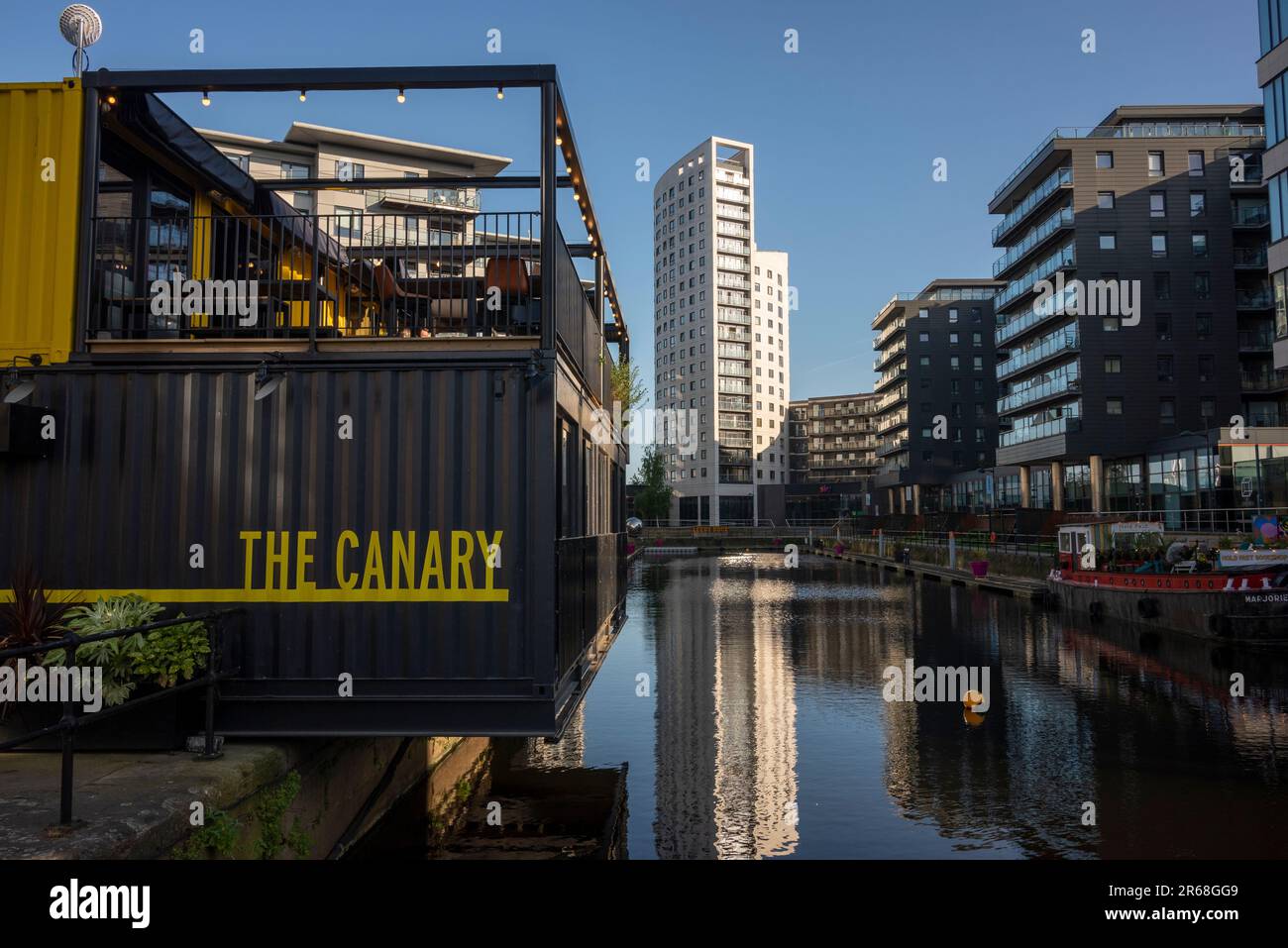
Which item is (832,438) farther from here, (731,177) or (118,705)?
(118,705)

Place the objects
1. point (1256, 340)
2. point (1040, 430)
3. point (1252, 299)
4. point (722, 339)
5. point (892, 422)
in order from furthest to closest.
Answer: point (722, 339)
point (892, 422)
point (1040, 430)
point (1252, 299)
point (1256, 340)

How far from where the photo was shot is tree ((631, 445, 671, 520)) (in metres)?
101

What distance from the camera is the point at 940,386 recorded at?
326 feet

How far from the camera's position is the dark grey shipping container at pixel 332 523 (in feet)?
23.4

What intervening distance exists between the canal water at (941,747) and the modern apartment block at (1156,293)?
37.2m

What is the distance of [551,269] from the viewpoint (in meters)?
7.24

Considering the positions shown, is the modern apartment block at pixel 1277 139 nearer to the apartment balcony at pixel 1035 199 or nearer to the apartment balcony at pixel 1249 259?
the apartment balcony at pixel 1035 199

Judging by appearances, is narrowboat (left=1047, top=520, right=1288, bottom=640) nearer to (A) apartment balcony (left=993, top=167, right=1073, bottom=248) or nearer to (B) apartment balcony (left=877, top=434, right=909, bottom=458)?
(A) apartment balcony (left=993, top=167, right=1073, bottom=248)

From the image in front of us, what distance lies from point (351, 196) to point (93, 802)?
7970cm

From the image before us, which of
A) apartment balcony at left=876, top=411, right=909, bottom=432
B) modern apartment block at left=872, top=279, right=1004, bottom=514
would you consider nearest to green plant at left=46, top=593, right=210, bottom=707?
modern apartment block at left=872, top=279, right=1004, bottom=514

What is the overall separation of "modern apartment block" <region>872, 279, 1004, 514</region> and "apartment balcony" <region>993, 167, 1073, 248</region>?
78.3ft

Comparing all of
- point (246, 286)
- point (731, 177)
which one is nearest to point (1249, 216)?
point (246, 286)

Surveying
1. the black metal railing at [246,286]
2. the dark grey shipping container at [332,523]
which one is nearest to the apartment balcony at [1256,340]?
the black metal railing at [246,286]

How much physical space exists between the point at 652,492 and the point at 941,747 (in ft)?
285
